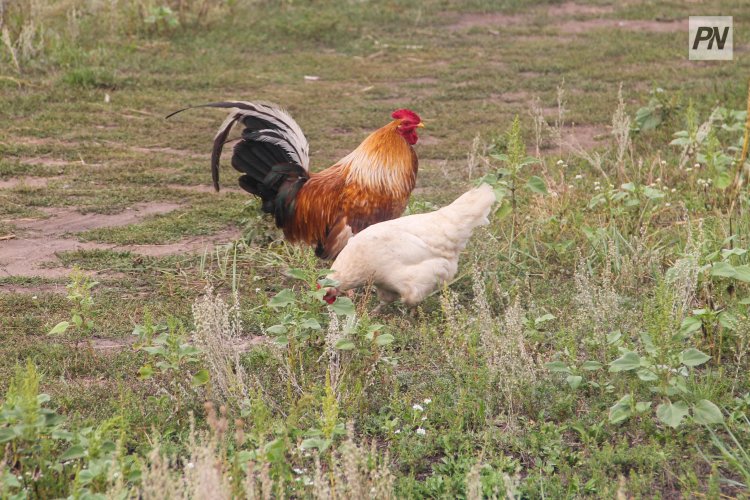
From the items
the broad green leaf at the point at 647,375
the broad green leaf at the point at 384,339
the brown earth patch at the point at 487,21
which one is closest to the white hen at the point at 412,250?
the broad green leaf at the point at 384,339

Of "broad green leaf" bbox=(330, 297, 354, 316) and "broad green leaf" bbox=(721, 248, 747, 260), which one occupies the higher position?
"broad green leaf" bbox=(721, 248, 747, 260)

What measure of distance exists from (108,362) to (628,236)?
2.93 meters

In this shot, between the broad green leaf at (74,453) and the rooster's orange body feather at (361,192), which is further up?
the rooster's orange body feather at (361,192)

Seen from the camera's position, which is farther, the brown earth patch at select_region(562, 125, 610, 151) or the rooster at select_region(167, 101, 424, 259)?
the brown earth patch at select_region(562, 125, 610, 151)

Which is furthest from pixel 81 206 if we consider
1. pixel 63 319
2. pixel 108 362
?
pixel 108 362

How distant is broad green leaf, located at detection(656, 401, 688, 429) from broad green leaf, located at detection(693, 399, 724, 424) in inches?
1.8

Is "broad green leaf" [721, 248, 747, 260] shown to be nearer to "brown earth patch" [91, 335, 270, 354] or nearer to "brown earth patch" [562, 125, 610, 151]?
"brown earth patch" [91, 335, 270, 354]

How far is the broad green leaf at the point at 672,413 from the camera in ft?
11.6

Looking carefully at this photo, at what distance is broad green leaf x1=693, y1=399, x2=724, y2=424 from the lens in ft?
11.7

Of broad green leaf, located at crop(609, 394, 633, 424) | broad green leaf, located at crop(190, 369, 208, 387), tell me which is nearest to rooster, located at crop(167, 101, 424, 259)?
broad green leaf, located at crop(190, 369, 208, 387)

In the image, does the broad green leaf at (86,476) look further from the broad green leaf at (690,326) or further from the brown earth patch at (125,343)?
the broad green leaf at (690,326)

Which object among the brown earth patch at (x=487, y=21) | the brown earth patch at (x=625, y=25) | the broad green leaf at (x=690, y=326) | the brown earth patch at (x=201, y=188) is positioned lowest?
the brown earth patch at (x=201, y=188)

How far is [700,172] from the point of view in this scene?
684 cm

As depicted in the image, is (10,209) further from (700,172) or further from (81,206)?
(700,172)
